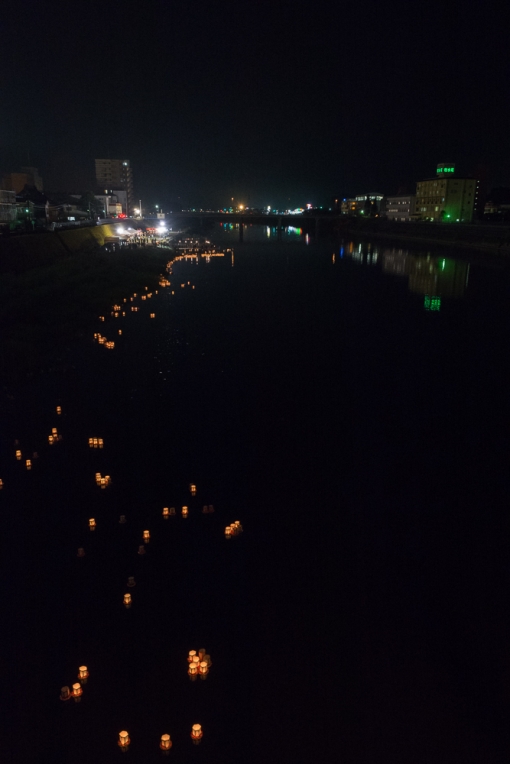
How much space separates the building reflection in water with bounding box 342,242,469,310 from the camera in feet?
97.1

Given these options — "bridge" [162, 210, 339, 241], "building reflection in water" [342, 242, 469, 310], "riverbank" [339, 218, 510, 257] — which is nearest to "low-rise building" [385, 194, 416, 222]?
"riverbank" [339, 218, 510, 257]

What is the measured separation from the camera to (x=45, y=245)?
31766 mm

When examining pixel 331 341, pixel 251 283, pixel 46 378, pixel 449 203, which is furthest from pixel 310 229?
pixel 46 378

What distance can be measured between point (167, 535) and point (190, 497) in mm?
1100

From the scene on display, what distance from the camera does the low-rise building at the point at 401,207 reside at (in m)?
83.8

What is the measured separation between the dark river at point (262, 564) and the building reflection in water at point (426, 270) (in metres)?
14.9

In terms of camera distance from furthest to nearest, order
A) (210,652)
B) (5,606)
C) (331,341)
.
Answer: (331,341) < (5,606) < (210,652)

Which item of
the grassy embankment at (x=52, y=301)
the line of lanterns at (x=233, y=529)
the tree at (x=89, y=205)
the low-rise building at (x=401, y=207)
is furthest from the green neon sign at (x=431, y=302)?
the low-rise building at (x=401, y=207)

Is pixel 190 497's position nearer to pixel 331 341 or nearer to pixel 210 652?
pixel 210 652

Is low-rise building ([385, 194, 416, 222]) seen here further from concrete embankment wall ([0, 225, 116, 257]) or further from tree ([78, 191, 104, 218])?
concrete embankment wall ([0, 225, 116, 257])

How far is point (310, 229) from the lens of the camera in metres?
100

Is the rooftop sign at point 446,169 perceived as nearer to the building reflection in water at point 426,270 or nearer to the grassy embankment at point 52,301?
the building reflection in water at point 426,270

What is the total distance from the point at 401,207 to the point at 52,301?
265ft

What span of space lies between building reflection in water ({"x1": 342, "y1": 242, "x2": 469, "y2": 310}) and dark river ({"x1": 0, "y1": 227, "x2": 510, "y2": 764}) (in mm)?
14879
